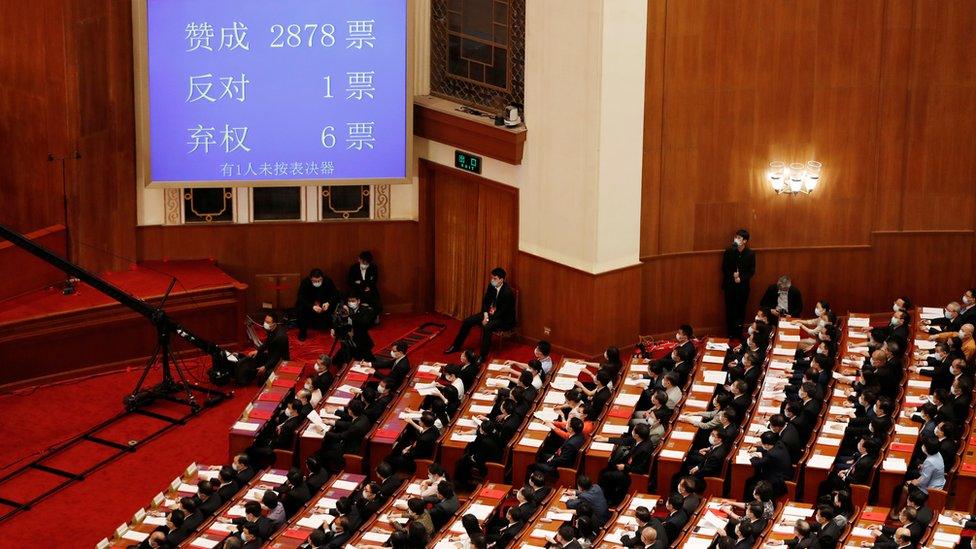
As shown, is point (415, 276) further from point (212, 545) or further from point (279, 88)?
point (212, 545)

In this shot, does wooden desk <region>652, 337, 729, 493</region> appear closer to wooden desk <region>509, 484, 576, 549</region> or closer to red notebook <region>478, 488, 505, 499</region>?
wooden desk <region>509, 484, 576, 549</region>

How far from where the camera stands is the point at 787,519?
50.3ft

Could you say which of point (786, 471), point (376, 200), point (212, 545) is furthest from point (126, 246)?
point (786, 471)

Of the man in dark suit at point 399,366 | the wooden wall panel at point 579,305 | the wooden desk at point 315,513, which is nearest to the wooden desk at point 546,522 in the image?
the wooden desk at point 315,513

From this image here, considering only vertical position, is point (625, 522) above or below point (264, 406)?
below

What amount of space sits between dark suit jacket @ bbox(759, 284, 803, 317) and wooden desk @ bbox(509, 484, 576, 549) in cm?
628

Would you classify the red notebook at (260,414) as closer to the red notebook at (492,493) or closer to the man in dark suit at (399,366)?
the man in dark suit at (399,366)

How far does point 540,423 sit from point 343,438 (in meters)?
2.11

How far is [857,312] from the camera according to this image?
22375 millimetres


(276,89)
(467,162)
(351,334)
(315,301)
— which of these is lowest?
(351,334)

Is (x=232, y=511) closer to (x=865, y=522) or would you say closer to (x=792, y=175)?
(x=865, y=522)

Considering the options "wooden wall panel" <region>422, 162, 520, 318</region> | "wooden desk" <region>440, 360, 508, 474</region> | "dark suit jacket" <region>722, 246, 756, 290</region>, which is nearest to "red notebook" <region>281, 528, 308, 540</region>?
"wooden desk" <region>440, 360, 508, 474</region>

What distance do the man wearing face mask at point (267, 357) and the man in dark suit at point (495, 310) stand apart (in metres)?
2.40

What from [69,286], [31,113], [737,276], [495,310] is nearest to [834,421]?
[737,276]
